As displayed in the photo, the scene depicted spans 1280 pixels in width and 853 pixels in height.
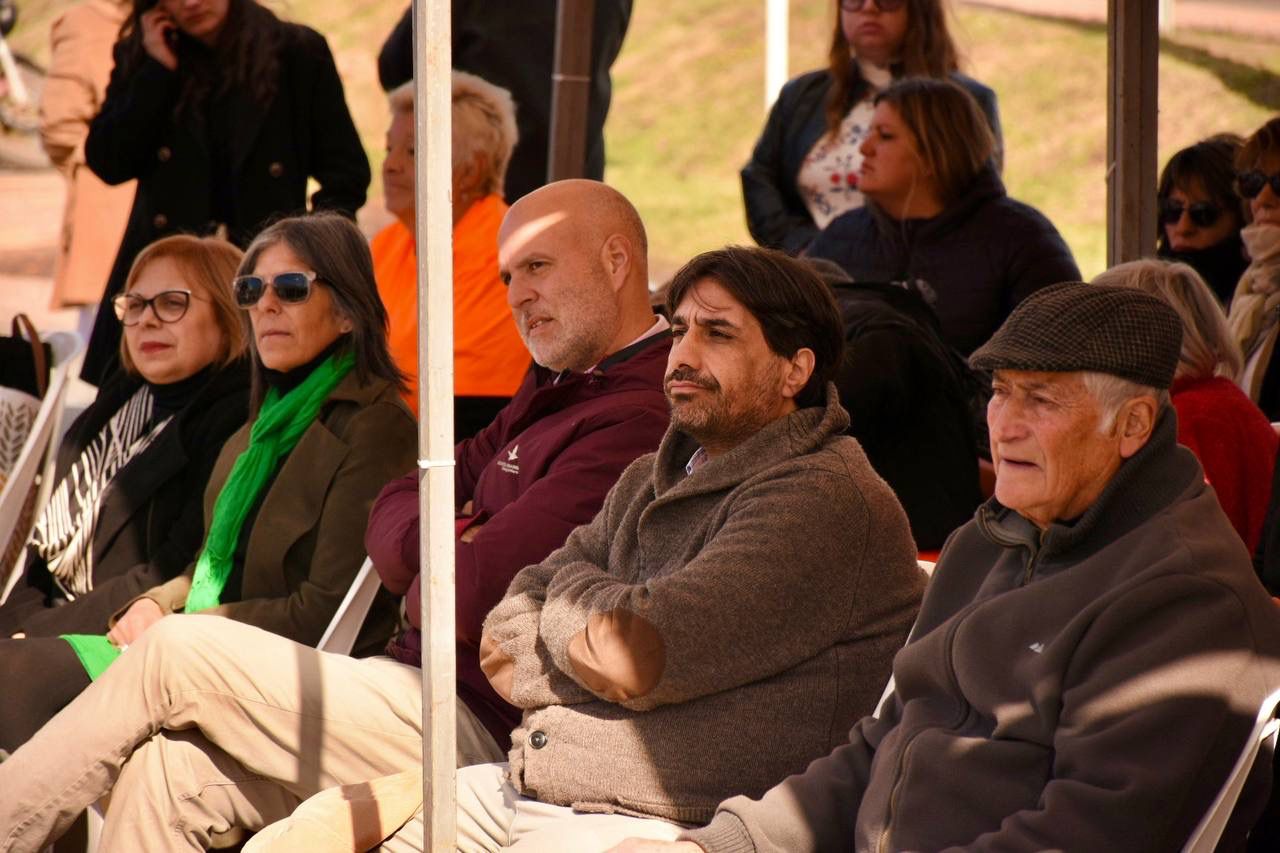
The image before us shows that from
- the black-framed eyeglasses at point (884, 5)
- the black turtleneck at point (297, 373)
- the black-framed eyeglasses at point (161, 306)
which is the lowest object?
the black turtleneck at point (297, 373)

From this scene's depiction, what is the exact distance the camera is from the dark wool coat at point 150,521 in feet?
14.0

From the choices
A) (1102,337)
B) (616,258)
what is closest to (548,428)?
(616,258)

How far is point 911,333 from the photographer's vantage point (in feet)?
12.8

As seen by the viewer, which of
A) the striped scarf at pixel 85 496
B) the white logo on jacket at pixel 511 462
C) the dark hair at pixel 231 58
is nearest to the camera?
the white logo on jacket at pixel 511 462

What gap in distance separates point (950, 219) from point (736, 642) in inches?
98.9

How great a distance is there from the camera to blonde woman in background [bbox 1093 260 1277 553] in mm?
3736

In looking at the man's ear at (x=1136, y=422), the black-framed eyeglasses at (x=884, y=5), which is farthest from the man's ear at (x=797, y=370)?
the black-framed eyeglasses at (x=884, y=5)

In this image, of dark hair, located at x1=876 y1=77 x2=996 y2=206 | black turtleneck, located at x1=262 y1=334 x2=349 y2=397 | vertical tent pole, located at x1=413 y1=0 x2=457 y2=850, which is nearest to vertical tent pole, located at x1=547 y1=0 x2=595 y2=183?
dark hair, located at x1=876 y1=77 x2=996 y2=206

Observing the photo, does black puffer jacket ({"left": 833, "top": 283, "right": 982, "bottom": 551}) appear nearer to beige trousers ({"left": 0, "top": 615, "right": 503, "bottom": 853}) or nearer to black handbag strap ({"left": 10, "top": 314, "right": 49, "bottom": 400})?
beige trousers ({"left": 0, "top": 615, "right": 503, "bottom": 853})

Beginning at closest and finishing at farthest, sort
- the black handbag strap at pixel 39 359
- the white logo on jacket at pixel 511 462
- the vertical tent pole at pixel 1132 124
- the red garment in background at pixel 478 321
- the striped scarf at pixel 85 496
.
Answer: the white logo on jacket at pixel 511 462, the striped scarf at pixel 85 496, the vertical tent pole at pixel 1132 124, the red garment in background at pixel 478 321, the black handbag strap at pixel 39 359

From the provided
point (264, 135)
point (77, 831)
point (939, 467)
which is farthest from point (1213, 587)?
point (264, 135)

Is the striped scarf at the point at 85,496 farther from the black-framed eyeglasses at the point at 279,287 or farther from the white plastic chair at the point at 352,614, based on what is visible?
the white plastic chair at the point at 352,614

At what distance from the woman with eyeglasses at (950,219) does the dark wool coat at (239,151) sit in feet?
6.17

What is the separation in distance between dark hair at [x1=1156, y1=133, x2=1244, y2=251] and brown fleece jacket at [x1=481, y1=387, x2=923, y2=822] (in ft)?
9.05
